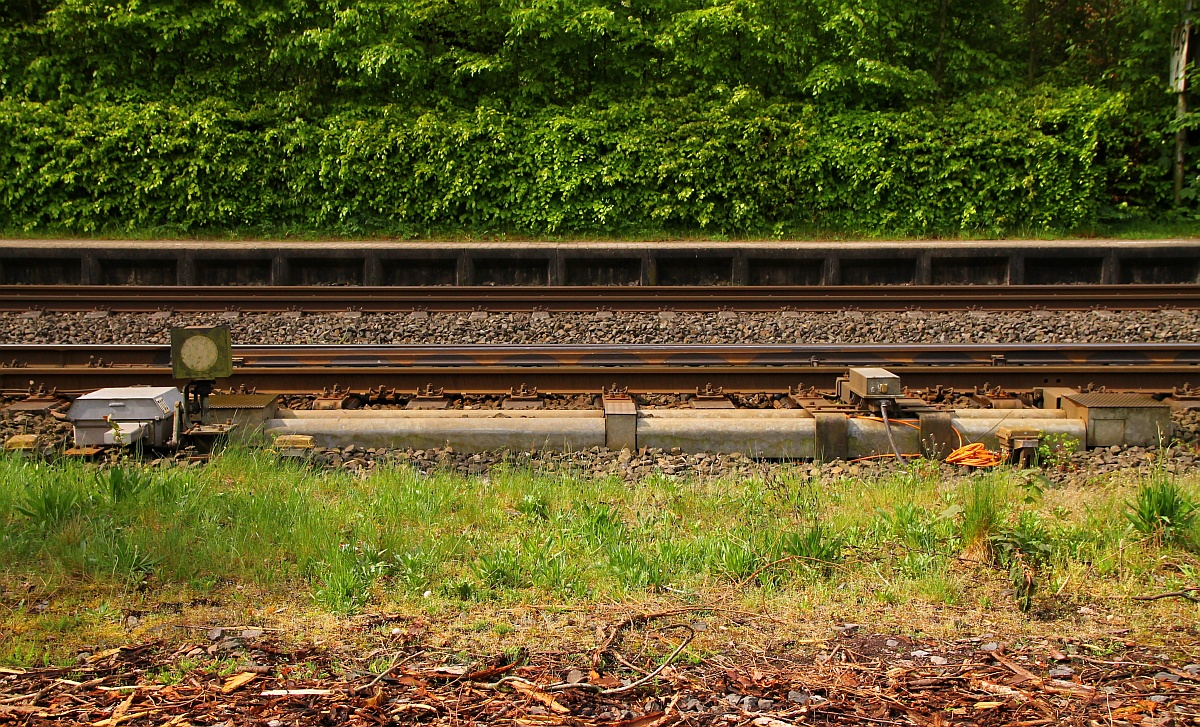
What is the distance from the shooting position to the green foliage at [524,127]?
18734 millimetres

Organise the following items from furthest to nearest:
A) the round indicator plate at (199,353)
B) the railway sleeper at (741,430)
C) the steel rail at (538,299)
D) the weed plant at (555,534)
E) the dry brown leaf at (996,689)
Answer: the steel rail at (538,299)
the railway sleeper at (741,430)
the round indicator plate at (199,353)
the weed plant at (555,534)
the dry brown leaf at (996,689)

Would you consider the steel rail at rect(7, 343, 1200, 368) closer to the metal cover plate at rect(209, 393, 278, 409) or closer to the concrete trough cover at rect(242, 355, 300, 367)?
the concrete trough cover at rect(242, 355, 300, 367)

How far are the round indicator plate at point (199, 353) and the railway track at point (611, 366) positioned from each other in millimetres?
1870

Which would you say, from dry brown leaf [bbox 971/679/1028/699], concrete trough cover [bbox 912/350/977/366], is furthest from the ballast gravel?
dry brown leaf [bbox 971/679/1028/699]

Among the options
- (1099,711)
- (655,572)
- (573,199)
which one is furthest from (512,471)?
(573,199)

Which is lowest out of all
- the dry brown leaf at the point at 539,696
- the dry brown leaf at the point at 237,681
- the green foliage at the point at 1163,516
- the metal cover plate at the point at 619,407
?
the dry brown leaf at the point at 237,681

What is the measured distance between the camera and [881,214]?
1922 cm

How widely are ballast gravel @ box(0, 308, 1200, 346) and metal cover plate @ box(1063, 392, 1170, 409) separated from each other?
3339 millimetres

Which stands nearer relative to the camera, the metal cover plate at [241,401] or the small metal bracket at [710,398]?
the metal cover plate at [241,401]

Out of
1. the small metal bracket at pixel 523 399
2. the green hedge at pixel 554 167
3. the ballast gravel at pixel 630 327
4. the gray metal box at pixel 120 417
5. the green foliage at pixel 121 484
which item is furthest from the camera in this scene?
the green hedge at pixel 554 167

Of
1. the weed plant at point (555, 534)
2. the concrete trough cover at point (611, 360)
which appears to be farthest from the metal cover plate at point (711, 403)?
the weed plant at point (555, 534)

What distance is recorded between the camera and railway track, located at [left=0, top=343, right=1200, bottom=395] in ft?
29.6

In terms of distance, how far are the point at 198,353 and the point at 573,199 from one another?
12.5 meters

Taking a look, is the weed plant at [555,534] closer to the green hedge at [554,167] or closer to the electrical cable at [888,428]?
the electrical cable at [888,428]
